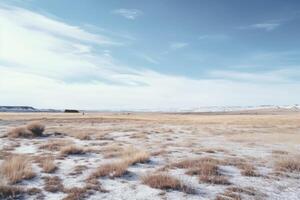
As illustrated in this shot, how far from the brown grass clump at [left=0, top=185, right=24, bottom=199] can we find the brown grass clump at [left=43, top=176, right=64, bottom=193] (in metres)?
0.77

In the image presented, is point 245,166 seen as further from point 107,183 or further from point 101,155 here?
point 101,155

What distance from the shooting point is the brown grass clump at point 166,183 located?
9.12m

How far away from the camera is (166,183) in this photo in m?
9.34

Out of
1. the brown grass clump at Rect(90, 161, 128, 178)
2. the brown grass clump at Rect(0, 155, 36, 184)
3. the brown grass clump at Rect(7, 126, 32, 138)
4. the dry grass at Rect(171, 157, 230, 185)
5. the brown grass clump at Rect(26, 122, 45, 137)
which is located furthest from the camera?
the brown grass clump at Rect(26, 122, 45, 137)

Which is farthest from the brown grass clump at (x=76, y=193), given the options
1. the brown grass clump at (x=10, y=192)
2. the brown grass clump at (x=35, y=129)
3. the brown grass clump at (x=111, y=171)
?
the brown grass clump at (x=35, y=129)

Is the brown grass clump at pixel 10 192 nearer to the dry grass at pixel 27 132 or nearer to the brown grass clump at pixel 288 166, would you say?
the brown grass clump at pixel 288 166

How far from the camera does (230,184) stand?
31.9 ft

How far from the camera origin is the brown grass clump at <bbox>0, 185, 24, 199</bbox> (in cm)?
810

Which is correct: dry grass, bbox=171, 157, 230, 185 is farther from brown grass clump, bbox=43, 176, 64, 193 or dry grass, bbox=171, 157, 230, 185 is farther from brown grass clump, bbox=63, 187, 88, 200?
brown grass clump, bbox=43, 176, 64, 193

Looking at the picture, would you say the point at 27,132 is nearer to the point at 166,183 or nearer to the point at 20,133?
the point at 20,133

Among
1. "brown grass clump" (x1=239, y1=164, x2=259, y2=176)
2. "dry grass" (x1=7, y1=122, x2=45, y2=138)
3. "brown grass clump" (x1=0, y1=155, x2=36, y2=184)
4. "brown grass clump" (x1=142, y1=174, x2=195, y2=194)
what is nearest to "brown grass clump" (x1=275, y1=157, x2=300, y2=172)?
"brown grass clump" (x1=239, y1=164, x2=259, y2=176)

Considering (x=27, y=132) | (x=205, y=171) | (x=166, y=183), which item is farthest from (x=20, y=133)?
(x=166, y=183)

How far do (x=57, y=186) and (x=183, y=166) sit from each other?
516cm

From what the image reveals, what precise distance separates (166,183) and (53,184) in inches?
139
